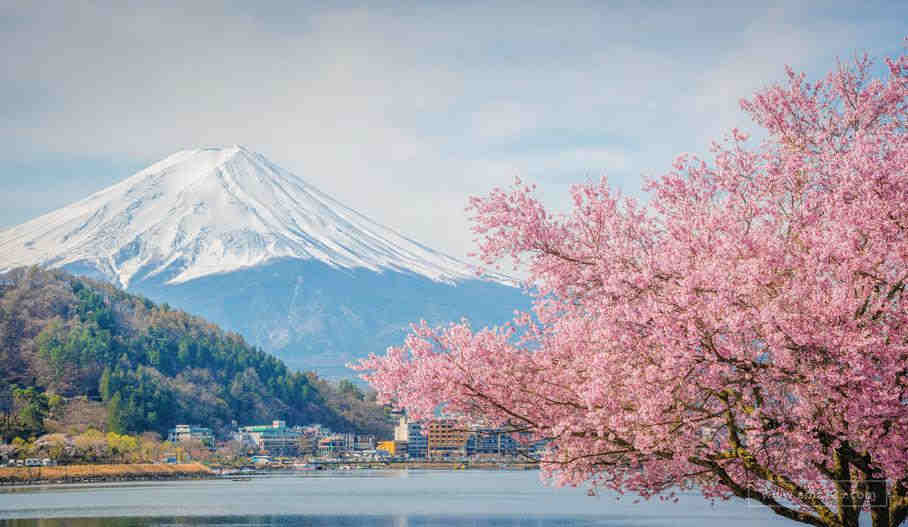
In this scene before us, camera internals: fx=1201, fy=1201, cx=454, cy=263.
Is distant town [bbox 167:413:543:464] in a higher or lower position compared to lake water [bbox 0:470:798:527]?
higher

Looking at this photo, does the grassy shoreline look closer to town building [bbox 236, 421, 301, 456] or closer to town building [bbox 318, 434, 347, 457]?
town building [bbox 236, 421, 301, 456]

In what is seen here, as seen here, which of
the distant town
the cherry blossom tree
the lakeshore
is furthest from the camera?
the distant town

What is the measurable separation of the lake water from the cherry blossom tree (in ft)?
136

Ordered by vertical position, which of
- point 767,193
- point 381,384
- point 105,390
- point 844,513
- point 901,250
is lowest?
point 844,513

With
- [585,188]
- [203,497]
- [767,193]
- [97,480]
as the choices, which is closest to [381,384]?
[585,188]

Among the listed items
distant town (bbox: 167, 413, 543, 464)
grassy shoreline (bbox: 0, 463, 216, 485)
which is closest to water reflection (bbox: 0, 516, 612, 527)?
grassy shoreline (bbox: 0, 463, 216, 485)

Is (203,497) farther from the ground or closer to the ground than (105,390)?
closer to the ground

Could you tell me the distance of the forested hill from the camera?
147 m

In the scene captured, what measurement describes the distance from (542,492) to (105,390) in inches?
2866

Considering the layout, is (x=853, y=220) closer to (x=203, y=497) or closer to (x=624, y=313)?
(x=624, y=313)

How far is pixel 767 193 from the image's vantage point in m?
10.7

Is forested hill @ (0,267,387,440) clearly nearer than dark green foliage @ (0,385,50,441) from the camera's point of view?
No

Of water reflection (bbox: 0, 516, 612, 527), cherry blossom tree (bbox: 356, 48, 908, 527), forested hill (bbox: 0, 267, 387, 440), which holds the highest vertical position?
forested hill (bbox: 0, 267, 387, 440)

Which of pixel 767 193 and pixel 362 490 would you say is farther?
pixel 362 490
